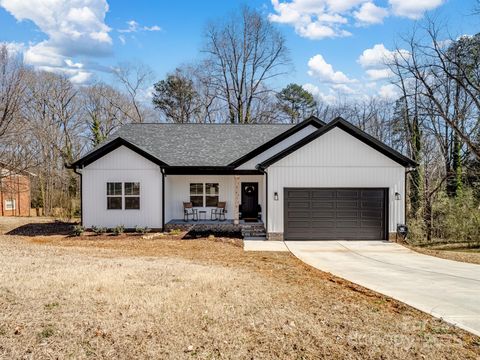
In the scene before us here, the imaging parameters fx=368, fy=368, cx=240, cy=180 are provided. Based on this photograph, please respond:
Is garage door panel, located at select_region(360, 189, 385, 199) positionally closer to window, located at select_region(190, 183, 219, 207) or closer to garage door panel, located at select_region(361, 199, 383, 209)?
garage door panel, located at select_region(361, 199, 383, 209)

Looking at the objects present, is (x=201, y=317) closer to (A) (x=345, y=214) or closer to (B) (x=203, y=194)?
(A) (x=345, y=214)

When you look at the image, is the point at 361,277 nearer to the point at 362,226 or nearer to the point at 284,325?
the point at 284,325

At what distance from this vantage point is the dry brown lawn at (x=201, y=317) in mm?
4789

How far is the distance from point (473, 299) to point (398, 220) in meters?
8.42

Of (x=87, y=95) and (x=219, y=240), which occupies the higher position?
(x=87, y=95)

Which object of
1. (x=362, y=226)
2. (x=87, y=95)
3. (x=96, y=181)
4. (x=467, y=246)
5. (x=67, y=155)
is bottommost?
(x=467, y=246)

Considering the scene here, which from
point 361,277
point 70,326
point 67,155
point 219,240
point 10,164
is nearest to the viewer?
point 70,326

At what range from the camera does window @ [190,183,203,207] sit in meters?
18.8

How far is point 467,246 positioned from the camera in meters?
16.9

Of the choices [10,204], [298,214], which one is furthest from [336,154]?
[10,204]

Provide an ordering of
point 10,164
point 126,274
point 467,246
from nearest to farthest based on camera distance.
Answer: point 126,274 < point 467,246 < point 10,164

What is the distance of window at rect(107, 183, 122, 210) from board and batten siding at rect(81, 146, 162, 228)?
0.57 ft

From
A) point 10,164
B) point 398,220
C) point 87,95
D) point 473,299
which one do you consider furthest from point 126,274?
point 87,95

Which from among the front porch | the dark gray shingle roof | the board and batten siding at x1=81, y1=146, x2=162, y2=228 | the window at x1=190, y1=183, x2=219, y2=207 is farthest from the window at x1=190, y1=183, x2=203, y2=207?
the board and batten siding at x1=81, y1=146, x2=162, y2=228
